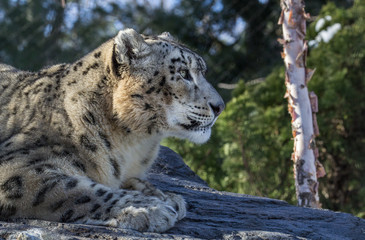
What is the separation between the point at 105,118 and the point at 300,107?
273 centimetres

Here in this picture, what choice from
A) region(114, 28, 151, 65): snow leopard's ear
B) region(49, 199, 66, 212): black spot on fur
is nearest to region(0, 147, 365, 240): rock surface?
region(49, 199, 66, 212): black spot on fur

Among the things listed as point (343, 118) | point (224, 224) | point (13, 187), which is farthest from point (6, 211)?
point (343, 118)

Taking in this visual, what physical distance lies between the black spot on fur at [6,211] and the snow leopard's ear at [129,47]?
142 cm

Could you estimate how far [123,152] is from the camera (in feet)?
14.5

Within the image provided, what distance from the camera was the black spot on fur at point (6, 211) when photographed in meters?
3.73

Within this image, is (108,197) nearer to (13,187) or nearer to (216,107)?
(13,187)

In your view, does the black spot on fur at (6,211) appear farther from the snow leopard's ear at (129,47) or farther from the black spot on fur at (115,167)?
the snow leopard's ear at (129,47)

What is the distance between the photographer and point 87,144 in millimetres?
4207

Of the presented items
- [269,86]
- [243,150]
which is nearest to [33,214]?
[243,150]

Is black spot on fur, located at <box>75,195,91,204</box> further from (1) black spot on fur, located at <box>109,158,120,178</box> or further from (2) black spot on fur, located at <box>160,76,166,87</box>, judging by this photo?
(2) black spot on fur, located at <box>160,76,166,87</box>

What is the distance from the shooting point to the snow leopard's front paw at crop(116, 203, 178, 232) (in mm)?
3480

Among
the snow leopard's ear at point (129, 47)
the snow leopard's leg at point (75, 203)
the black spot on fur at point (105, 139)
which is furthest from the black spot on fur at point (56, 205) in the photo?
the snow leopard's ear at point (129, 47)

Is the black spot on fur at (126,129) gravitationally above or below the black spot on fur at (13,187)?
above

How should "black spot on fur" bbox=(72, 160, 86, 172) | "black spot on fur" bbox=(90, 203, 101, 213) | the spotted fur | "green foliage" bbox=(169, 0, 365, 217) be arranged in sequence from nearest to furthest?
"black spot on fur" bbox=(90, 203, 101, 213) → the spotted fur → "black spot on fur" bbox=(72, 160, 86, 172) → "green foliage" bbox=(169, 0, 365, 217)
